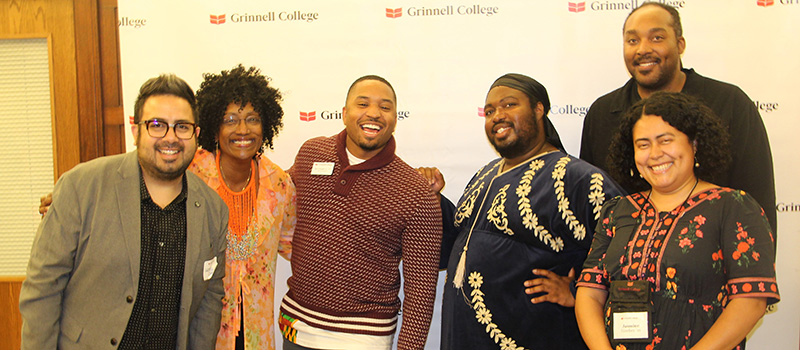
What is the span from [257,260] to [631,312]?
1704mm

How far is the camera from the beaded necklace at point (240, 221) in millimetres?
2600

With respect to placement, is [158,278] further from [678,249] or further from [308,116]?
[678,249]

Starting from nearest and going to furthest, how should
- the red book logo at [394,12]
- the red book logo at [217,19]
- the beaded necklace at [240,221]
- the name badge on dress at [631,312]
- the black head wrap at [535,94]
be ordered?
1. the name badge on dress at [631,312]
2. the black head wrap at [535,94]
3. the beaded necklace at [240,221]
4. the red book logo at [394,12]
5. the red book logo at [217,19]

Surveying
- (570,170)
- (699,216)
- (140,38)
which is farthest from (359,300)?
(140,38)

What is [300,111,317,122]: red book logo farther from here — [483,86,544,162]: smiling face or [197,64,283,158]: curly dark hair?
[483,86,544,162]: smiling face

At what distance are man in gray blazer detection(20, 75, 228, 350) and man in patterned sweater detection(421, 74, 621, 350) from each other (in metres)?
1.13

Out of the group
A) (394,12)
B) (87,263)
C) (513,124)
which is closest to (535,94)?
(513,124)

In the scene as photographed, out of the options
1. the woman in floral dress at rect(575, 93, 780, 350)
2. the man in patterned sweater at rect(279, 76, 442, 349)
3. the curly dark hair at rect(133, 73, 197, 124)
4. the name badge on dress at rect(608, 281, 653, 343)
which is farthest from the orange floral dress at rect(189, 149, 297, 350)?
the name badge on dress at rect(608, 281, 653, 343)

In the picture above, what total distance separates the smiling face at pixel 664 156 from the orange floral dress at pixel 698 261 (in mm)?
82

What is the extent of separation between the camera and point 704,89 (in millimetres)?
2574

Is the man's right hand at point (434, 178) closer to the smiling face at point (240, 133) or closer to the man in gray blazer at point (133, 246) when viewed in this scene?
the smiling face at point (240, 133)

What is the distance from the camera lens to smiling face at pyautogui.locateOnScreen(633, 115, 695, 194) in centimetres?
184

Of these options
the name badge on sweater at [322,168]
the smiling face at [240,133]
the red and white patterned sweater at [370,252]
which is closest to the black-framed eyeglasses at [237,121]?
the smiling face at [240,133]

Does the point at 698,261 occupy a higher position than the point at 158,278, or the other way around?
the point at 698,261
